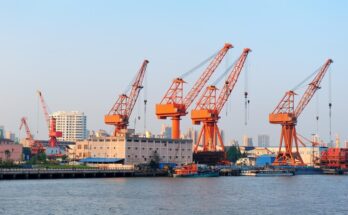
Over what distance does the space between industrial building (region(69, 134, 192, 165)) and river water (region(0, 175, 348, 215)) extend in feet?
132

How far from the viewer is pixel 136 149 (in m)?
135

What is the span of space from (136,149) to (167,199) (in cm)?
6354

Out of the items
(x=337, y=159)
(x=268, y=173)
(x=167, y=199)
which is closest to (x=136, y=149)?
(x=268, y=173)

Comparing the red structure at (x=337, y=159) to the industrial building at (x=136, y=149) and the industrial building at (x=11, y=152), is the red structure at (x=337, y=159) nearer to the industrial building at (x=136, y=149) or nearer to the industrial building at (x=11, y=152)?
the industrial building at (x=136, y=149)

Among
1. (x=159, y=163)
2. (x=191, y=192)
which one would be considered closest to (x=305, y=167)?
(x=159, y=163)

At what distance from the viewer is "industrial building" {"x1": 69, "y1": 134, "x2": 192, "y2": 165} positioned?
133 m

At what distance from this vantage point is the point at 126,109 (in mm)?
145625

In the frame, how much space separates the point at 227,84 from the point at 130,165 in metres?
30.3

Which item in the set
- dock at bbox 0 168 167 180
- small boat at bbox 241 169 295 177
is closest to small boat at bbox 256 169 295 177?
small boat at bbox 241 169 295 177

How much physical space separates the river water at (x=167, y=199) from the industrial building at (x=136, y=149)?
40297 millimetres

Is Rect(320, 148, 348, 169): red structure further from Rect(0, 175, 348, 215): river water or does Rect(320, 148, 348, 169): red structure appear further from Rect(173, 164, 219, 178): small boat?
Rect(0, 175, 348, 215): river water

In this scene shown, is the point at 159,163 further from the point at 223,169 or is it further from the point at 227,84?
the point at 227,84

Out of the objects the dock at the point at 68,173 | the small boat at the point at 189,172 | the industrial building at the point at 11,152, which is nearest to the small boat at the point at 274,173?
the small boat at the point at 189,172

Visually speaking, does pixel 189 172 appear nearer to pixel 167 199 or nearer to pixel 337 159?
pixel 167 199
